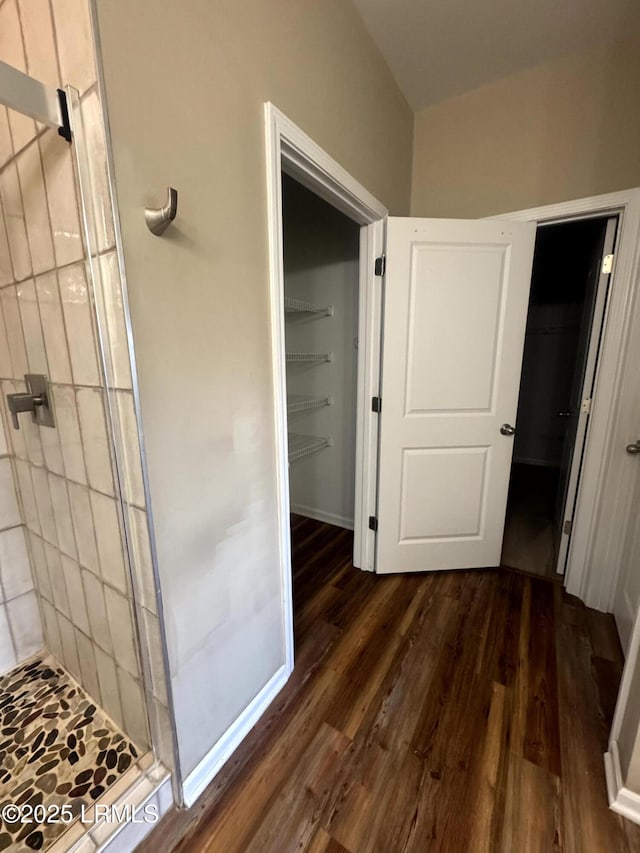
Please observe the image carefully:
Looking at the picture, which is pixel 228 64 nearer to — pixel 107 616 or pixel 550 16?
pixel 550 16

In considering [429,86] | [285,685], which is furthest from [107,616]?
[429,86]

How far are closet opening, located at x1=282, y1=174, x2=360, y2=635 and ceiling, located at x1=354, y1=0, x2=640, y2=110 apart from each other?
0.78 meters

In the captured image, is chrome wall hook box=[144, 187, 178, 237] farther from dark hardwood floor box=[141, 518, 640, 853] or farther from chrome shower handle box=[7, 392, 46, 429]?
dark hardwood floor box=[141, 518, 640, 853]

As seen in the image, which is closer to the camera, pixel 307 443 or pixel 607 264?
pixel 607 264

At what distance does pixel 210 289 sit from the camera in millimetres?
964

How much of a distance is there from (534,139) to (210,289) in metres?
1.89

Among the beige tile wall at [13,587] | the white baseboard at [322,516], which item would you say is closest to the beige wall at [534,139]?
the white baseboard at [322,516]

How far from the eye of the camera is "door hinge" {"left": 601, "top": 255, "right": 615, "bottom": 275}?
1.71 meters

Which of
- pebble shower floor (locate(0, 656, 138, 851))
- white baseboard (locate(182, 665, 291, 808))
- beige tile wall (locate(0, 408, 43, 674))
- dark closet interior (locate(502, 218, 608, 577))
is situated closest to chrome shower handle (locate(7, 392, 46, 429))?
beige tile wall (locate(0, 408, 43, 674))

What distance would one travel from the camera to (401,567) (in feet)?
6.99

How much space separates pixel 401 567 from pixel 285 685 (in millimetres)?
949

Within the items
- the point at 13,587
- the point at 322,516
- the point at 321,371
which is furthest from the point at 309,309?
the point at 13,587

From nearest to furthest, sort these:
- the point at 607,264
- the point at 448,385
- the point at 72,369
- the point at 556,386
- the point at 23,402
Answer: the point at 72,369 → the point at 23,402 → the point at 607,264 → the point at 448,385 → the point at 556,386

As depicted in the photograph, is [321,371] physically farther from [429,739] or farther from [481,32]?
[429,739]
